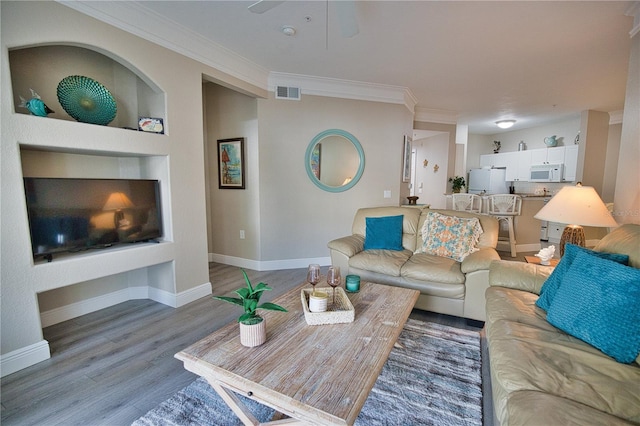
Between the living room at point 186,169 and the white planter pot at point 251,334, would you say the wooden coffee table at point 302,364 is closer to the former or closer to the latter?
the white planter pot at point 251,334

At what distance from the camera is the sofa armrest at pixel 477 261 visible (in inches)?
92.4

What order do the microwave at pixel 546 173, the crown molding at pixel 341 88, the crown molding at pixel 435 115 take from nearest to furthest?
the crown molding at pixel 341 88
the crown molding at pixel 435 115
the microwave at pixel 546 173

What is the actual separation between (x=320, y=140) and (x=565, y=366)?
343 centimetres

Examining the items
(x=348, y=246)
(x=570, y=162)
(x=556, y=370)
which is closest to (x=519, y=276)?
(x=556, y=370)

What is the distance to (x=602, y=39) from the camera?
8.79 ft

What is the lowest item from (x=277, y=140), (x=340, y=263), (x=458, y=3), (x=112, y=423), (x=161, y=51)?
(x=112, y=423)

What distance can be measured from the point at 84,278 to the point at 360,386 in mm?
2198

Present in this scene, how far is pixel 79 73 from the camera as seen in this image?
7.77 ft

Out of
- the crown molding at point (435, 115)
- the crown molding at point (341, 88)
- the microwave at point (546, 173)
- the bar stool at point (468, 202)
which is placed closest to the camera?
the crown molding at point (341, 88)

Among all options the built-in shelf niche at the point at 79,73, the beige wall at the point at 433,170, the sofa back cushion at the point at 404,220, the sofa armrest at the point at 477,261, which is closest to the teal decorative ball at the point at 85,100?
the built-in shelf niche at the point at 79,73

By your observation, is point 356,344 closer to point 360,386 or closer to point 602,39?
point 360,386

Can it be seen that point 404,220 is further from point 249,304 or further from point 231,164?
point 231,164

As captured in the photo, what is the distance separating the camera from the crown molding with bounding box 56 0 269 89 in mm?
2099

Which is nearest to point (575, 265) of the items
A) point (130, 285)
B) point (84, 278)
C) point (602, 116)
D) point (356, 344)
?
point (356, 344)
